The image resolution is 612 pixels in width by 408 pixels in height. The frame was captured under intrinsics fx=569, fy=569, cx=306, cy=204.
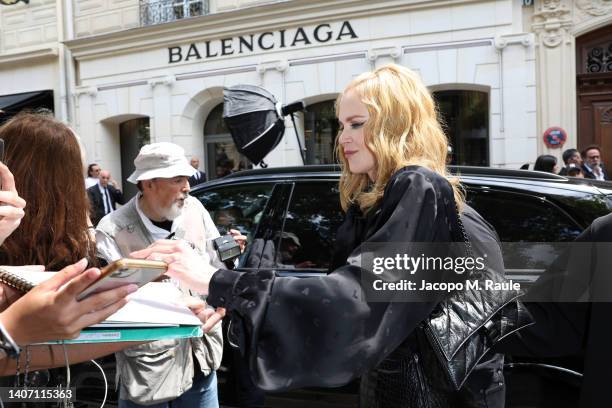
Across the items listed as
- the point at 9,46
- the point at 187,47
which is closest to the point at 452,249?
the point at 187,47

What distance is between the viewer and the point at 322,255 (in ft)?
9.11

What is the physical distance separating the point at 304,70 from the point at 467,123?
3.31 m

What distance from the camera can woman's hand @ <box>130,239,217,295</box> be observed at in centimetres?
129

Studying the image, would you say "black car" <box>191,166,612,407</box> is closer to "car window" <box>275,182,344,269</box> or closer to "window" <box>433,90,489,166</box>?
"car window" <box>275,182,344,269</box>

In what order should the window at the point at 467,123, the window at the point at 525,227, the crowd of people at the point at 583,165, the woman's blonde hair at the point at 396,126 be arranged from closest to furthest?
the woman's blonde hair at the point at 396,126
the window at the point at 525,227
the crowd of people at the point at 583,165
the window at the point at 467,123

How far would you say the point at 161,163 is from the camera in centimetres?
247

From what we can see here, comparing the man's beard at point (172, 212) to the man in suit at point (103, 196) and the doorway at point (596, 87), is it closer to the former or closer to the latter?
the man in suit at point (103, 196)

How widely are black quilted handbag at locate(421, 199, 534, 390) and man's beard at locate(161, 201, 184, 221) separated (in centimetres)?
143

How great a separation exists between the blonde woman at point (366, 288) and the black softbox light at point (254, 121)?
109 inches

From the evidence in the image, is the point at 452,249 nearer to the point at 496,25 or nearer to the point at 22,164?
the point at 22,164

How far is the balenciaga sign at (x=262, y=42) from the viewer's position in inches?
433

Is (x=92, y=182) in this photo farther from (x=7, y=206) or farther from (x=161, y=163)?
(x=7, y=206)

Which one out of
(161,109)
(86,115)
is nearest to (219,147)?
(161,109)

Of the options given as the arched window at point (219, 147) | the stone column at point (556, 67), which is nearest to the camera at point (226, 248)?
the stone column at point (556, 67)
